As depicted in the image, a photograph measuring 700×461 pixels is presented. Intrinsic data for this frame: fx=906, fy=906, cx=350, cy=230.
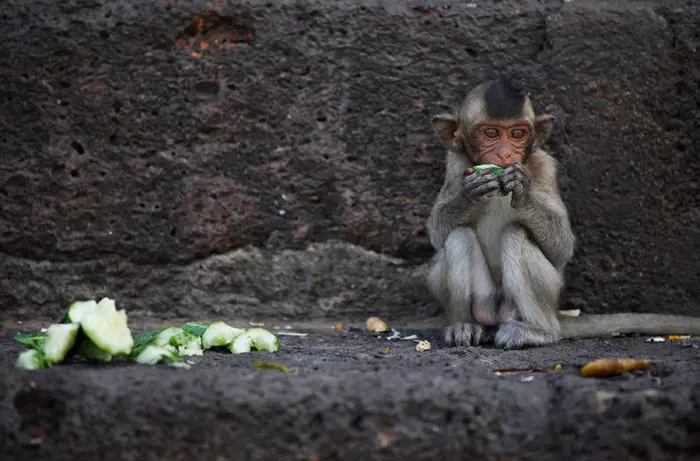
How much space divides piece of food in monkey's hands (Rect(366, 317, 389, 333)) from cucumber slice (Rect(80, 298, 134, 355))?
1.90 metres

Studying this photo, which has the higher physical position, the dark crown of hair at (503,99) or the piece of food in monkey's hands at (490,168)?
the dark crown of hair at (503,99)

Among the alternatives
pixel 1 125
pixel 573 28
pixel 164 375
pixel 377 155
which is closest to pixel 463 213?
pixel 377 155

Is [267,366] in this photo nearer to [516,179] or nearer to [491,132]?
[516,179]

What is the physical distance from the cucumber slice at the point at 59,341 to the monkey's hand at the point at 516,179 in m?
2.29

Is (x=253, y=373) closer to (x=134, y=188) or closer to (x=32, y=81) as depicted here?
(x=134, y=188)

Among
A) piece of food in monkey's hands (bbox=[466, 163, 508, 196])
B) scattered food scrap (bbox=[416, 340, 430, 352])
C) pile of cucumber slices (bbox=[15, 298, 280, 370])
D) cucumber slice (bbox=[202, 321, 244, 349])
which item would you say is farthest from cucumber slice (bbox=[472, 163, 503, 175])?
pile of cucumber slices (bbox=[15, 298, 280, 370])

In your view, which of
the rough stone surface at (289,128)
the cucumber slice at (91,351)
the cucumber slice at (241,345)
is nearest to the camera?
the cucumber slice at (91,351)

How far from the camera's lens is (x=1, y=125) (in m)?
5.27

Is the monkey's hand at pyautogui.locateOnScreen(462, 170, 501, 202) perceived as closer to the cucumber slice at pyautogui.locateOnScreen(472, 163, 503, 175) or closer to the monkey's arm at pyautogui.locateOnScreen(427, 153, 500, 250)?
the cucumber slice at pyautogui.locateOnScreen(472, 163, 503, 175)

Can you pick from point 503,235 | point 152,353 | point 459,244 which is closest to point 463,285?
point 459,244

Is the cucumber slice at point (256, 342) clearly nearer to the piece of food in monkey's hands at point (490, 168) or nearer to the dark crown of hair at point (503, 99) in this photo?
the piece of food in monkey's hands at point (490, 168)

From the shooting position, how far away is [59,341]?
378 centimetres

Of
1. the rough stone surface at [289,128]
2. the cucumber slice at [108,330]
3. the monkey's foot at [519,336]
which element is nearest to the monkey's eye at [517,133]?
the rough stone surface at [289,128]

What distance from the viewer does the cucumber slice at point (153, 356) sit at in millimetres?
3879
